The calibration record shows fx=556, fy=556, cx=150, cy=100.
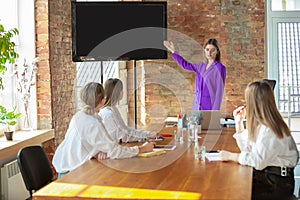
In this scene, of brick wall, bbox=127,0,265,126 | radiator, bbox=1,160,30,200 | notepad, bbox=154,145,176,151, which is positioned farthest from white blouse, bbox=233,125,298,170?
brick wall, bbox=127,0,265,126

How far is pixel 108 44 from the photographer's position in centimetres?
654

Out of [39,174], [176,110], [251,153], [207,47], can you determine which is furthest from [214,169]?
[176,110]

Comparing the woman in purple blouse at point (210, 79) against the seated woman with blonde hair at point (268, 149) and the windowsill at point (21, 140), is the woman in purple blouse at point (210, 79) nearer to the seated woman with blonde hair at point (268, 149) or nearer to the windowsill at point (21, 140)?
the windowsill at point (21, 140)

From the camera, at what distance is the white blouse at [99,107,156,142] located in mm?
4793

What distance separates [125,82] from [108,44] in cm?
161

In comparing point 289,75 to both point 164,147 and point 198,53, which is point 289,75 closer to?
point 198,53

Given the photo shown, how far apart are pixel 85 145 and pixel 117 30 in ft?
8.83

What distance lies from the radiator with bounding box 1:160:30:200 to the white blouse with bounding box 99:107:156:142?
1.18 m

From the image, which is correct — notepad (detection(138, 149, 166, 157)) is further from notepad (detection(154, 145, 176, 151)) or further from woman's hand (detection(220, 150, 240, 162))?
woman's hand (detection(220, 150, 240, 162))

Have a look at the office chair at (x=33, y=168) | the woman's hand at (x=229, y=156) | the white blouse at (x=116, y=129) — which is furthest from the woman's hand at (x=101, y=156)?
the woman's hand at (x=229, y=156)

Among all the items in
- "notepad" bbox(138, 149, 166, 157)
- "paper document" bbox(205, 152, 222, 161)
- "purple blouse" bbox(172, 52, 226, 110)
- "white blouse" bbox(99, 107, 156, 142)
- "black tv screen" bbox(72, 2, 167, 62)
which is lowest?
"paper document" bbox(205, 152, 222, 161)

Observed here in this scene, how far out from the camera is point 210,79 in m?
6.80

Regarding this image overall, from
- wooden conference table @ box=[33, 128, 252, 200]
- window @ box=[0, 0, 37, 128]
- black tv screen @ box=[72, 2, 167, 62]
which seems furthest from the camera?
black tv screen @ box=[72, 2, 167, 62]

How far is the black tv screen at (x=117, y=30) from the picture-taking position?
643 cm
